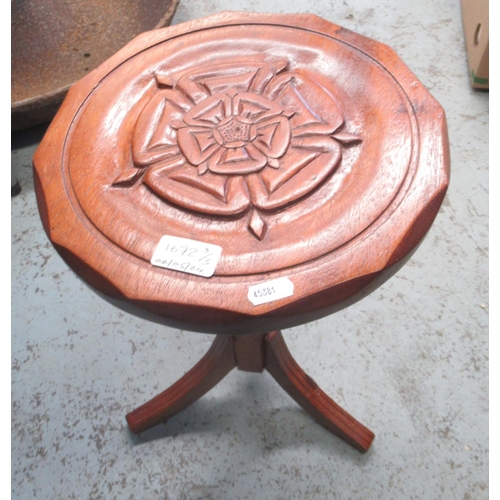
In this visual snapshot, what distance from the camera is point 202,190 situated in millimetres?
864

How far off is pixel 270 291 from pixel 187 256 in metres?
0.14

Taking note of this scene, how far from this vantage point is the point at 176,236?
0.80 m

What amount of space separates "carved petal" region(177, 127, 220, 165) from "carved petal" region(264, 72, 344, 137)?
150mm

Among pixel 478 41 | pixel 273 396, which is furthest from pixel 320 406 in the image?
pixel 478 41

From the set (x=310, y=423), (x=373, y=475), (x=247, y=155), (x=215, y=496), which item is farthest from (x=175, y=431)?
(x=247, y=155)

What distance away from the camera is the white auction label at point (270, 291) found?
2.33 ft

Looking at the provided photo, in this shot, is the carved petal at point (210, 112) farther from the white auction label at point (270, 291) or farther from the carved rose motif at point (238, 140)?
the white auction label at point (270, 291)

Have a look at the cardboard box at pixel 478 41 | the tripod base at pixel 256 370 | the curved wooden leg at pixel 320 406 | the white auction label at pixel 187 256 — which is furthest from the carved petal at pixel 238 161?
the cardboard box at pixel 478 41

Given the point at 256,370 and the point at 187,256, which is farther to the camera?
the point at 256,370

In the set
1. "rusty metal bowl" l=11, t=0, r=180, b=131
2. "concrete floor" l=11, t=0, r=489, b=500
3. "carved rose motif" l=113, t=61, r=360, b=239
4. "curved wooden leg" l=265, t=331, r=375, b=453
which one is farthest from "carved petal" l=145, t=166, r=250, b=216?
"rusty metal bowl" l=11, t=0, r=180, b=131

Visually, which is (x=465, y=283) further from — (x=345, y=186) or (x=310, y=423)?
(x=345, y=186)

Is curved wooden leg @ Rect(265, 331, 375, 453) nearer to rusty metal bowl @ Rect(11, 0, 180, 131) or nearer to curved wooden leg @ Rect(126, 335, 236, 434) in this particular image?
curved wooden leg @ Rect(126, 335, 236, 434)

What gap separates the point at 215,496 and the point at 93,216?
81cm

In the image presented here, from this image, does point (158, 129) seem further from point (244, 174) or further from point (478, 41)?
point (478, 41)
